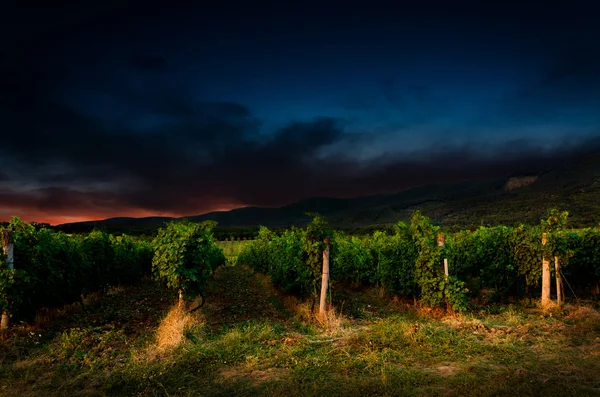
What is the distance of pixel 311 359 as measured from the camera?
288 inches

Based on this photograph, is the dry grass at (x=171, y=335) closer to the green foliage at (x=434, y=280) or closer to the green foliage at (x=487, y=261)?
the green foliage at (x=434, y=280)

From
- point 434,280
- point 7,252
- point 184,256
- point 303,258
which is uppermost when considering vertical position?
point 7,252

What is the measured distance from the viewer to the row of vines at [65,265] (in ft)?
34.2

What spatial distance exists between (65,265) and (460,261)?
1866cm

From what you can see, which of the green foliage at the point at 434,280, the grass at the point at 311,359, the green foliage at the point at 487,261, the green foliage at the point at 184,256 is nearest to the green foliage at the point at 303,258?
the grass at the point at 311,359

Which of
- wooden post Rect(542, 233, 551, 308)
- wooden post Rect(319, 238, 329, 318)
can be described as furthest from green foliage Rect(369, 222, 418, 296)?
wooden post Rect(319, 238, 329, 318)

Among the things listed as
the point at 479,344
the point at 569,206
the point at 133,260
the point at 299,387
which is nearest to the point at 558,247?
the point at 479,344

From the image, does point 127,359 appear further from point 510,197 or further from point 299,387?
point 510,197

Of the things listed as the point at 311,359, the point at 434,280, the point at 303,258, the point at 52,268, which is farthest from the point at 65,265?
the point at 434,280

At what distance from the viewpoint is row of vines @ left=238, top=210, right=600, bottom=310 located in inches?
514

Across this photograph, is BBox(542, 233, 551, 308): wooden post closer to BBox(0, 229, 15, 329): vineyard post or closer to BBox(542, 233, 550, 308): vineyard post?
BBox(542, 233, 550, 308): vineyard post

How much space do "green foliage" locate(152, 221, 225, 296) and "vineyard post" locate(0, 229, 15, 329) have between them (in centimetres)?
413

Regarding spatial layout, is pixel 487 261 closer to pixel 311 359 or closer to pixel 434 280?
pixel 434 280

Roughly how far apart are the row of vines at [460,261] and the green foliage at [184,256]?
3.84 meters
